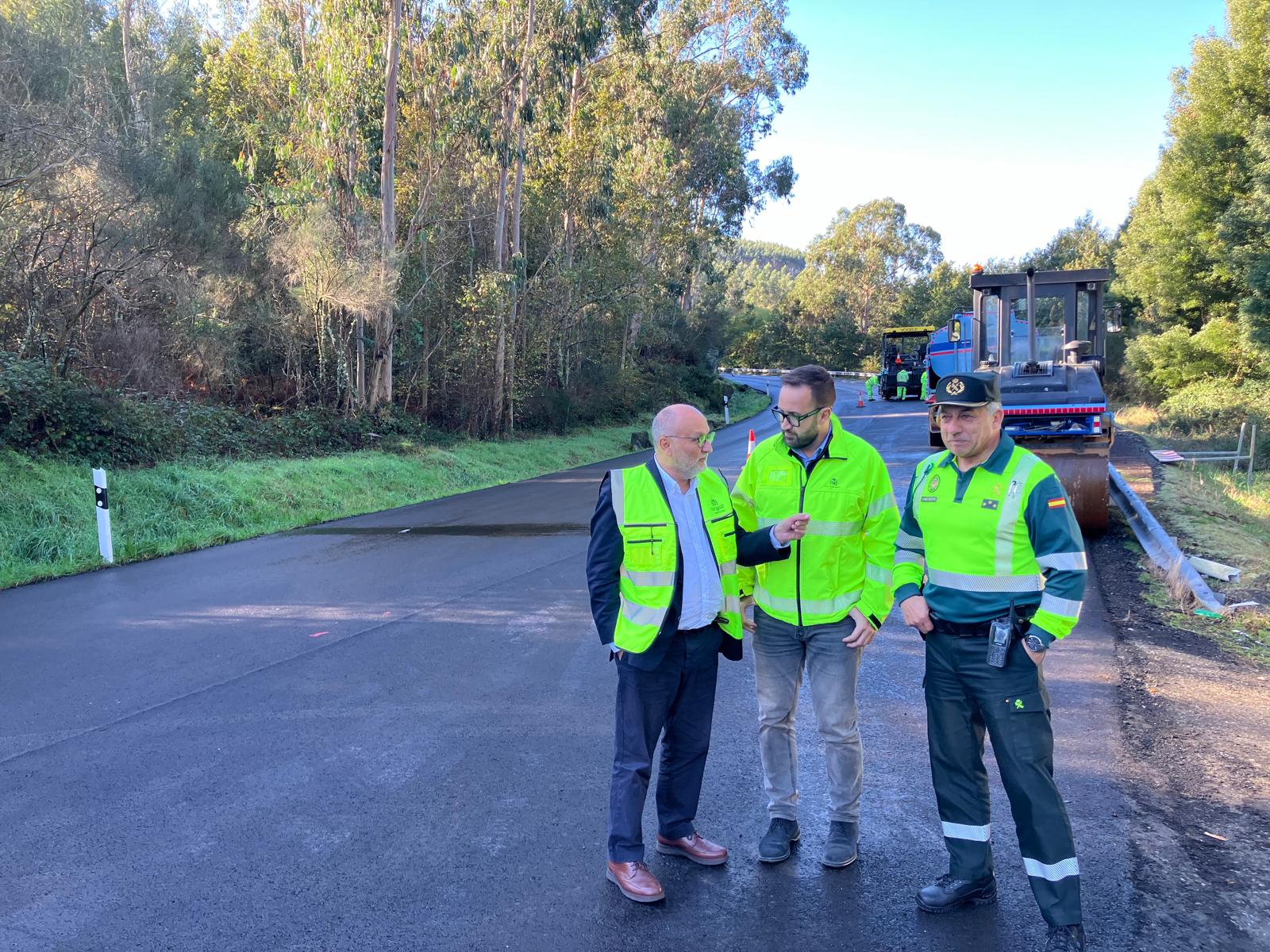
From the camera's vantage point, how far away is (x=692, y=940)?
339 centimetres

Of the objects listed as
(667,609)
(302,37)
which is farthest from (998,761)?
(302,37)

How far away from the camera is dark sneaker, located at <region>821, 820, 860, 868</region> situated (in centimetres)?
387

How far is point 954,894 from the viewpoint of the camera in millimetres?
3543

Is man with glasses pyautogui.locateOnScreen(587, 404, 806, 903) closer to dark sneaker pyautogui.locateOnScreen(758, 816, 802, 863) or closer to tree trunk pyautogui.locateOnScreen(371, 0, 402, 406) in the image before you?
dark sneaker pyautogui.locateOnScreen(758, 816, 802, 863)

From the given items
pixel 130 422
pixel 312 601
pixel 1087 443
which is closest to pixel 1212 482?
pixel 1087 443

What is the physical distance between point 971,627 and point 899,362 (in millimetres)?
37612

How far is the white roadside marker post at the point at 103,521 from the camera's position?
10.9 m

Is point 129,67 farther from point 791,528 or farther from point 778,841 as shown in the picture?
point 778,841

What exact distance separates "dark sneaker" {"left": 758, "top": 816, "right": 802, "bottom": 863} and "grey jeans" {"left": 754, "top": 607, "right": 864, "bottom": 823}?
4 centimetres

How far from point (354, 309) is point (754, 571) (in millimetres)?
19085

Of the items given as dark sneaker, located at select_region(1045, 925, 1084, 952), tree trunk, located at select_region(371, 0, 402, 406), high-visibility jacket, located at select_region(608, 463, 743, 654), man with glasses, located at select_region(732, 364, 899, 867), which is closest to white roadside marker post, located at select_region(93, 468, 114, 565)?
high-visibility jacket, located at select_region(608, 463, 743, 654)

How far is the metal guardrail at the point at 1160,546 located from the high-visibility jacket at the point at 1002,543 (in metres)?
5.27

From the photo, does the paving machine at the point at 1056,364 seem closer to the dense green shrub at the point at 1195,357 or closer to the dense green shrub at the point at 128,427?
the dense green shrub at the point at 128,427

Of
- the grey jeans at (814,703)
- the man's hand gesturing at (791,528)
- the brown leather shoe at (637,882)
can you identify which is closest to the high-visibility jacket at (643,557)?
the man's hand gesturing at (791,528)
